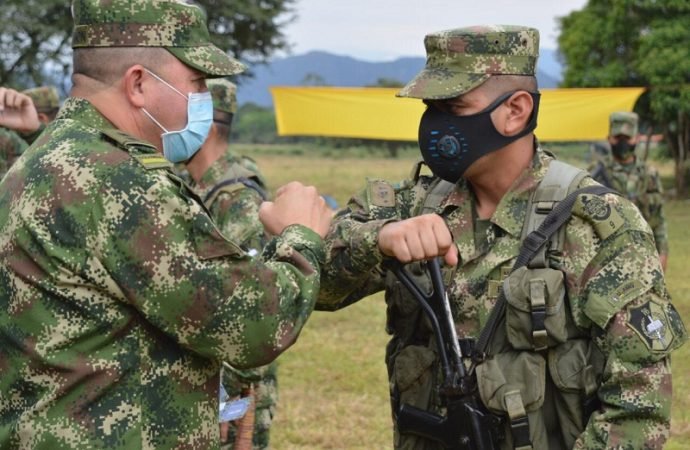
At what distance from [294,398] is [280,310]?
521 centimetres

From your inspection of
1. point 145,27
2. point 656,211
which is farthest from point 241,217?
point 656,211

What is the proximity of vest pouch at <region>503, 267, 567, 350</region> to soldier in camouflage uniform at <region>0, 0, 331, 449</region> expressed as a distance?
0.63 m

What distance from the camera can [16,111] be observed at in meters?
5.99

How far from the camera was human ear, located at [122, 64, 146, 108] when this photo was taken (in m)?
2.42

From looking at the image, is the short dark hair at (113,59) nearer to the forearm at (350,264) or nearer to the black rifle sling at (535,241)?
the forearm at (350,264)

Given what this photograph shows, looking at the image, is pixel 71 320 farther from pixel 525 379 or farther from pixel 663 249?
pixel 663 249

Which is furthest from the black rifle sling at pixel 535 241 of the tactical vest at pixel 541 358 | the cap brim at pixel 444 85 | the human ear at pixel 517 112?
the cap brim at pixel 444 85

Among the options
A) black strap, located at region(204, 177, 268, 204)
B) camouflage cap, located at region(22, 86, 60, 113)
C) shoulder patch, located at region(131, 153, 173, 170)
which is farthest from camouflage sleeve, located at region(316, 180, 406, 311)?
camouflage cap, located at region(22, 86, 60, 113)

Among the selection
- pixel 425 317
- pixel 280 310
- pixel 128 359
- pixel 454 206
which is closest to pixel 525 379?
pixel 425 317

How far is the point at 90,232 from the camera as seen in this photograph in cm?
220

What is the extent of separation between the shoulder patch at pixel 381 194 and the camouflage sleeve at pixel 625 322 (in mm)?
599

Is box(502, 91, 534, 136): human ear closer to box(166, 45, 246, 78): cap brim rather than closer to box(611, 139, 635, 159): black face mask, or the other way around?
box(166, 45, 246, 78): cap brim

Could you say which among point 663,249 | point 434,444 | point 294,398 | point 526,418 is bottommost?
point 294,398

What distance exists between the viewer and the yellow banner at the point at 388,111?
16328 mm
